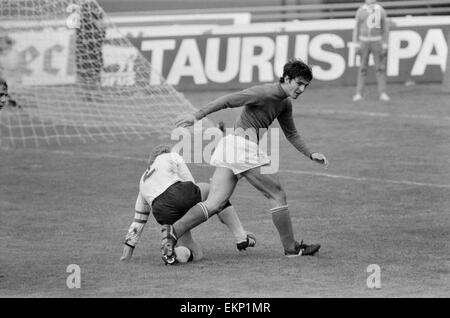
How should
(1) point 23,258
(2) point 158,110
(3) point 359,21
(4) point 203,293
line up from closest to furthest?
1. (4) point 203,293
2. (1) point 23,258
3. (2) point 158,110
4. (3) point 359,21

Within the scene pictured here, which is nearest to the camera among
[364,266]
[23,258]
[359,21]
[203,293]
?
[203,293]

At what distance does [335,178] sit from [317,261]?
572 centimetres

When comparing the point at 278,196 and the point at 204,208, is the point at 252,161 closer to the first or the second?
the point at 278,196

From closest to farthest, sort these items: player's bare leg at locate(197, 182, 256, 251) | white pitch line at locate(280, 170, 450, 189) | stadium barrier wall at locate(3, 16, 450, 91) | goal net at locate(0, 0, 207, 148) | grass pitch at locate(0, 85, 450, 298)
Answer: grass pitch at locate(0, 85, 450, 298) < player's bare leg at locate(197, 182, 256, 251) < white pitch line at locate(280, 170, 450, 189) < goal net at locate(0, 0, 207, 148) < stadium barrier wall at locate(3, 16, 450, 91)

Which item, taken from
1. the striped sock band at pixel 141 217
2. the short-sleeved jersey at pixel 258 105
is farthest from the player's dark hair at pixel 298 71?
the striped sock band at pixel 141 217

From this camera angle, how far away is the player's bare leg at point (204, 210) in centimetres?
1064

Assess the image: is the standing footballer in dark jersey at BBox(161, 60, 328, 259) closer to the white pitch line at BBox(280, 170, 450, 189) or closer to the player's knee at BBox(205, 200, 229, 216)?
the player's knee at BBox(205, 200, 229, 216)

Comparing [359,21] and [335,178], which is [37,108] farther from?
[335,178]

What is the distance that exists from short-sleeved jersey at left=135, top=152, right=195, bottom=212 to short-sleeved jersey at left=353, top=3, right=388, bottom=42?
1346cm

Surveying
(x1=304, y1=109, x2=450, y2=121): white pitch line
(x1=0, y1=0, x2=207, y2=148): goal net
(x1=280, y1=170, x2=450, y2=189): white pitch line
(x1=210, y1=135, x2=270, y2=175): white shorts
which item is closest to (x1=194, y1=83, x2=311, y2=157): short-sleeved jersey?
(x1=210, y1=135, x2=270, y2=175): white shorts

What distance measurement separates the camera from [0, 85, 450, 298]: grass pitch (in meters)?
9.90

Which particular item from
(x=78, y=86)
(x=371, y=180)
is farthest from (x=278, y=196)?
(x=78, y=86)

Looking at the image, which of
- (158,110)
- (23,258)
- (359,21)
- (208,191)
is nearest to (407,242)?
(208,191)

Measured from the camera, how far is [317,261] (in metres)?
10.8
